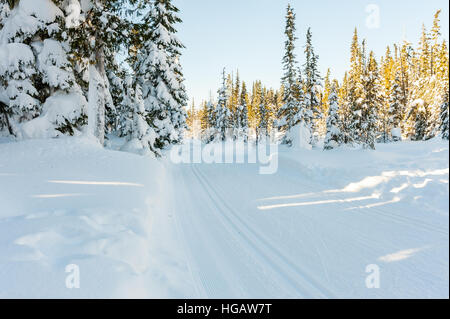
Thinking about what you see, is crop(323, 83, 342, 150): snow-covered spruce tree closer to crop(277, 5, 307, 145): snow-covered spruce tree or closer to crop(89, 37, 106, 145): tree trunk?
crop(277, 5, 307, 145): snow-covered spruce tree

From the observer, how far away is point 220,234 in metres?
5.18

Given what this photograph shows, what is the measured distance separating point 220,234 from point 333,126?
78.2ft

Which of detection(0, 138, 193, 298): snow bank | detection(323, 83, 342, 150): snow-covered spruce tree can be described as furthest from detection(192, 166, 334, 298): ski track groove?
detection(323, 83, 342, 150): snow-covered spruce tree

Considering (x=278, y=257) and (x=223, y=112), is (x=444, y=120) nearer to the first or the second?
(x=278, y=257)

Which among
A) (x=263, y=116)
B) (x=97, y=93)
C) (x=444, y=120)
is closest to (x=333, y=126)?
(x=444, y=120)

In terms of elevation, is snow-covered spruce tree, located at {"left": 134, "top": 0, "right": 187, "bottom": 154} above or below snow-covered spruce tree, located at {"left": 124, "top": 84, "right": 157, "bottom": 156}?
above

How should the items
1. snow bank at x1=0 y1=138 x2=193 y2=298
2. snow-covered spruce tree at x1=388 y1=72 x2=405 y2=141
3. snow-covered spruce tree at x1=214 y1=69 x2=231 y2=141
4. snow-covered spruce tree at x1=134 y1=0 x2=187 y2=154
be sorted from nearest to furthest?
1. snow bank at x1=0 y1=138 x2=193 y2=298
2. snow-covered spruce tree at x1=134 y1=0 x2=187 y2=154
3. snow-covered spruce tree at x1=388 y1=72 x2=405 y2=141
4. snow-covered spruce tree at x1=214 y1=69 x2=231 y2=141

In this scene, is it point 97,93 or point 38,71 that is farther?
point 97,93

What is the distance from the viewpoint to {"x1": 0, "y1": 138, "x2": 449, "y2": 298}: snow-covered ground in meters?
3.20

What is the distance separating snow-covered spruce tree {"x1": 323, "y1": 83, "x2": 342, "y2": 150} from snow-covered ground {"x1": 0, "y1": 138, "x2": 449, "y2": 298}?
16261 millimetres

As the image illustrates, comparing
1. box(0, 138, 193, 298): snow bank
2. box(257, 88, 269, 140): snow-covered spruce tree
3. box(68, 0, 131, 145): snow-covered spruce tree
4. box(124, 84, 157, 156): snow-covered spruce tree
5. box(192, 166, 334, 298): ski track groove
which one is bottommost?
box(192, 166, 334, 298): ski track groove

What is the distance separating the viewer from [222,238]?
498 centimetres

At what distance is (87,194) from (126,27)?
31.5ft
